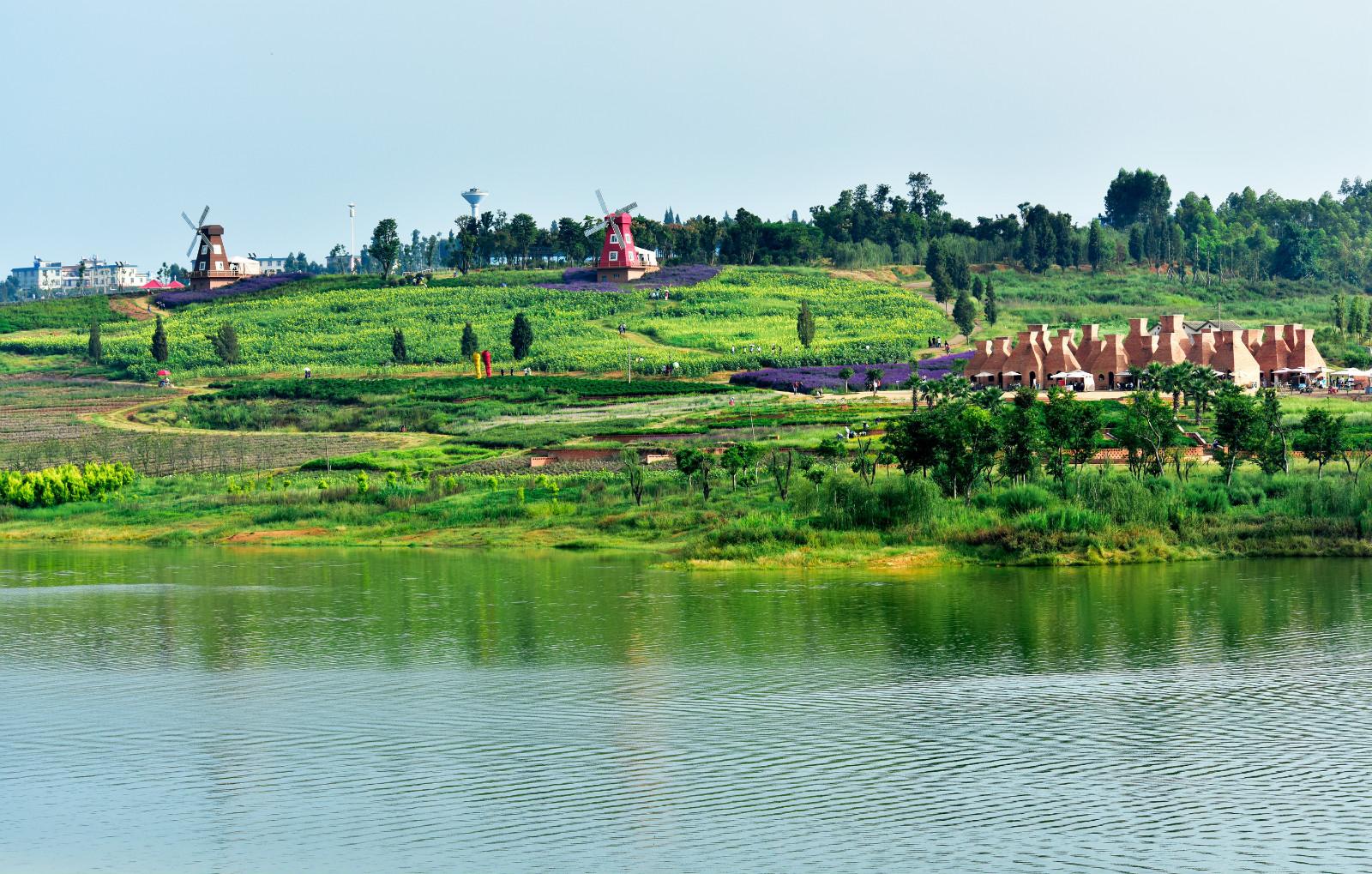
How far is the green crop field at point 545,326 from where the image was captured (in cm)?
12069

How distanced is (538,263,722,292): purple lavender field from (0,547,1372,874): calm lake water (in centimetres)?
10784

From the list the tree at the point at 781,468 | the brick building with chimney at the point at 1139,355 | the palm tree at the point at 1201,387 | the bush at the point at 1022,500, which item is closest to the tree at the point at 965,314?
the brick building with chimney at the point at 1139,355

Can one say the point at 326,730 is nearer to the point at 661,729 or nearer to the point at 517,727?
the point at 517,727

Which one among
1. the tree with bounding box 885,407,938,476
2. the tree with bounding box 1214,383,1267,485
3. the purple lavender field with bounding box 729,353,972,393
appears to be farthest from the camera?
the purple lavender field with bounding box 729,353,972,393

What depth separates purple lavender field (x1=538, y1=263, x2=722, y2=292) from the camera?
154 m

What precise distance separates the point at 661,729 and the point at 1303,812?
1145 centimetres

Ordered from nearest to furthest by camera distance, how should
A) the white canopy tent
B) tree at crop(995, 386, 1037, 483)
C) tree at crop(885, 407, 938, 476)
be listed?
1. tree at crop(885, 407, 938, 476)
2. tree at crop(995, 386, 1037, 483)
3. the white canopy tent

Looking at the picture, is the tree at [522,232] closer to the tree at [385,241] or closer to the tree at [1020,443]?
the tree at [385,241]

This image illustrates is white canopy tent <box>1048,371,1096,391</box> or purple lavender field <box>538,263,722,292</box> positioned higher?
purple lavender field <box>538,263,722,292</box>

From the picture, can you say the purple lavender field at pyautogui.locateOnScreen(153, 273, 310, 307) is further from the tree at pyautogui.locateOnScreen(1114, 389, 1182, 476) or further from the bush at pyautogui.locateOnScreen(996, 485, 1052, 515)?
the bush at pyautogui.locateOnScreen(996, 485, 1052, 515)

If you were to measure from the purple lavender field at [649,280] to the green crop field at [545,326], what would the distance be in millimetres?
2035

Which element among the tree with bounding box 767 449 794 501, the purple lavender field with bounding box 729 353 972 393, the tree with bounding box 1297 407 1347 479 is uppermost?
the purple lavender field with bounding box 729 353 972 393

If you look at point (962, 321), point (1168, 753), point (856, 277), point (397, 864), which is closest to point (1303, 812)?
point (1168, 753)

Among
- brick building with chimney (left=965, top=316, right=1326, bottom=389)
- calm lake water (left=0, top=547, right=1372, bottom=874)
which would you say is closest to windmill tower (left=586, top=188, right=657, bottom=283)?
brick building with chimney (left=965, top=316, right=1326, bottom=389)
